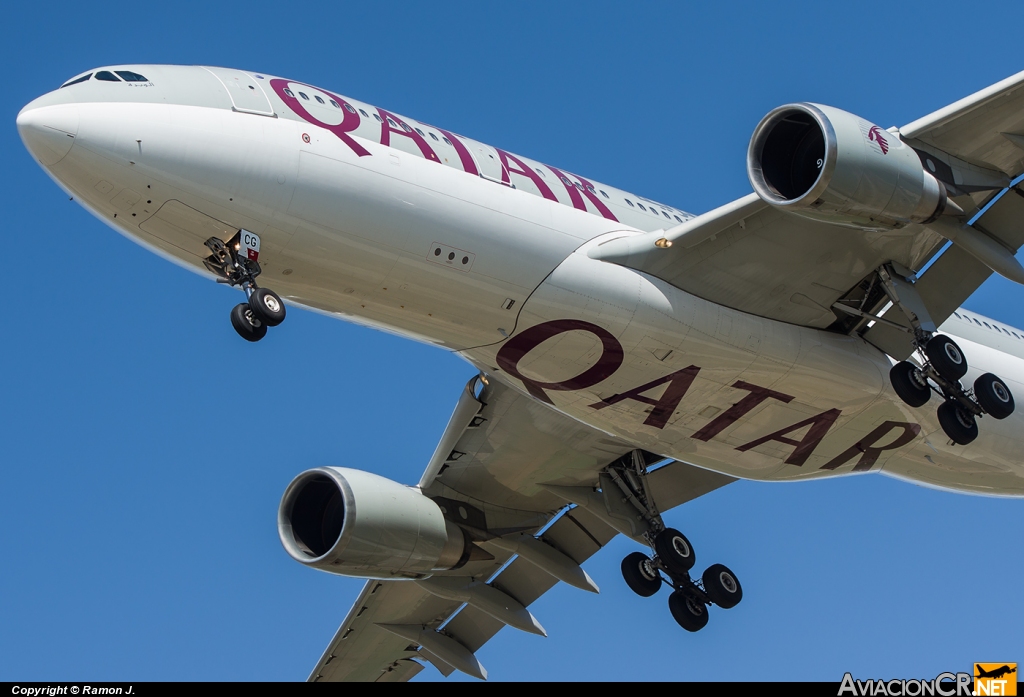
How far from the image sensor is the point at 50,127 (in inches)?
575

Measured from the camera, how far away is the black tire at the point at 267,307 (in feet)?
48.5

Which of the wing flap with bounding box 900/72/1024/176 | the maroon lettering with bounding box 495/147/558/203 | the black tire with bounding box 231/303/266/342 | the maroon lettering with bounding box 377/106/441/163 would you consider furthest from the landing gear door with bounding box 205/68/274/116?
the wing flap with bounding box 900/72/1024/176

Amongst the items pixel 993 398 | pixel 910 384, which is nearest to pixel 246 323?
pixel 910 384

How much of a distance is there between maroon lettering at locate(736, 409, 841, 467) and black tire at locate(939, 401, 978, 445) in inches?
63.7

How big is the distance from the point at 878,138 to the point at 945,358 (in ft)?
13.1

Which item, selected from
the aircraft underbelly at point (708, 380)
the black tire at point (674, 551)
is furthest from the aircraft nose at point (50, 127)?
the black tire at point (674, 551)

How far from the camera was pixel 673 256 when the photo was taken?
17516 mm

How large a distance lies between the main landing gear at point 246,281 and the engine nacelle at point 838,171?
675cm

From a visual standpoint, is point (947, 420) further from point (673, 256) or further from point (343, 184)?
point (343, 184)

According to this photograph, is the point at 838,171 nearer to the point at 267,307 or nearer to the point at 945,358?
the point at 945,358

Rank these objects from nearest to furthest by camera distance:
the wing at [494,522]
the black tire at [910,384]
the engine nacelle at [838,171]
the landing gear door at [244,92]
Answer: the engine nacelle at [838,171] → the landing gear door at [244,92] → the black tire at [910,384] → the wing at [494,522]

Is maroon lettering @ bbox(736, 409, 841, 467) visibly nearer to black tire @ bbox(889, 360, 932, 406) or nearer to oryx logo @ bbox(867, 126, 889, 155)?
black tire @ bbox(889, 360, 932, 406)

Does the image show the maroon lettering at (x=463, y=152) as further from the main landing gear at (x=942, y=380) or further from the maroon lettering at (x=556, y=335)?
the main landing gear at (x=942, y=380)

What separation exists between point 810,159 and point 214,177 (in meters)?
8.20
